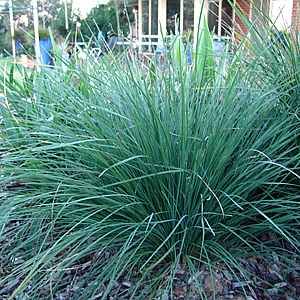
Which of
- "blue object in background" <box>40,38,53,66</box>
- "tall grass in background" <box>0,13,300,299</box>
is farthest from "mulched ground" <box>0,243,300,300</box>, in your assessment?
"blue object in background" <box>40,38,53,66</box>

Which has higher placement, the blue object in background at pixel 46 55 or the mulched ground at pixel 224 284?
the blue object in background at pixel 46 55

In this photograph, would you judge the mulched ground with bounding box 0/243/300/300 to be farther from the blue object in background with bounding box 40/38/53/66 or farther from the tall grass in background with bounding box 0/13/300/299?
the blue object in background with bounding box 40/38/53/66

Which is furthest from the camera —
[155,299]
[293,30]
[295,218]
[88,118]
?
[293,30]

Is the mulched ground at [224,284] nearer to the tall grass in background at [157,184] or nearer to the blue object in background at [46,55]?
the tall grass in background at [157,184]

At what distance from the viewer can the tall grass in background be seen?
1.47m

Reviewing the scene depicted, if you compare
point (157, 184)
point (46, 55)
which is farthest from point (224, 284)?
point (46, 55)

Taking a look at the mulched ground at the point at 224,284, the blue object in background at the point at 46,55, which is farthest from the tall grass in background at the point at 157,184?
the blue object in background at the point at 46,55

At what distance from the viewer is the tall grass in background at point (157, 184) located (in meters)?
1.47

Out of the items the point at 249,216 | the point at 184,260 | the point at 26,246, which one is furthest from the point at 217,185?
the point at 26,246

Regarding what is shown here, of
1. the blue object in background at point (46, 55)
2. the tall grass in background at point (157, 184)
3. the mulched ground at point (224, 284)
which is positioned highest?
the blue object in background at point (46, 55)

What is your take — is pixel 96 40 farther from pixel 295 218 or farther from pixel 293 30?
pixel 295 218

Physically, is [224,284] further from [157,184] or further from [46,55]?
[46,55]

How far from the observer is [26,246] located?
5.36ft

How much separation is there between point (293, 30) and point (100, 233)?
4.44 ft
